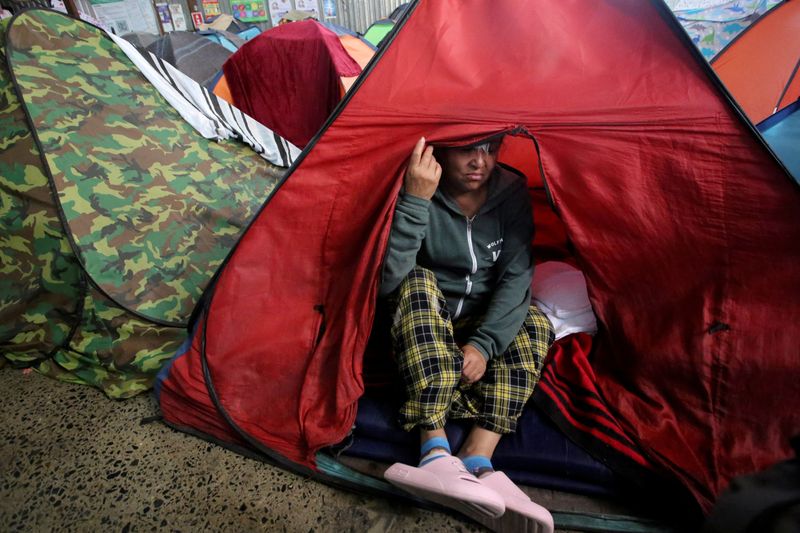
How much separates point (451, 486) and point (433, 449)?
0.52 ft

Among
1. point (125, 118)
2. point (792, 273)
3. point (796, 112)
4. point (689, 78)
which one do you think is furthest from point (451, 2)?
point (125, 118)

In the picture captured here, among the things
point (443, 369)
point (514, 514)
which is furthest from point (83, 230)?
point (514, 514)

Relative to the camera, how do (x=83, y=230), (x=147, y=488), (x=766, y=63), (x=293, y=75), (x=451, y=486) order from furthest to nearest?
1. (x=293, y=75)
2. (x=766, y=63)
3. (x=83, y=230)
4. (x=147, y=488)
5. (x=451, y=486)

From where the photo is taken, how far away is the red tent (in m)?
Answer: 1.72

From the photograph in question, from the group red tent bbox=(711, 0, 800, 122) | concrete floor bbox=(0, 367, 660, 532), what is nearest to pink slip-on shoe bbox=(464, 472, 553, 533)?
concrete floor bbox=(0, 367, 660, 532)

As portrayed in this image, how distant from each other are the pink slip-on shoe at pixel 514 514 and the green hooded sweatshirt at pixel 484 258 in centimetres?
24

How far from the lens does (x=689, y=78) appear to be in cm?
77

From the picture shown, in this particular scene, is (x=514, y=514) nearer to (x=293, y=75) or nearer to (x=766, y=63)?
(x=766, y=63)

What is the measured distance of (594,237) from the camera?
0.89 meters

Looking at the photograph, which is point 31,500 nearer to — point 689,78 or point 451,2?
point 451,2

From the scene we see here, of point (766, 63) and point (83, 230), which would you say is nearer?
point (83, 230)

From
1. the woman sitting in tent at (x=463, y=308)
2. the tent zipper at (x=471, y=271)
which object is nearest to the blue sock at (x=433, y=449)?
the woman sitting in tent at (x=463, y=308)

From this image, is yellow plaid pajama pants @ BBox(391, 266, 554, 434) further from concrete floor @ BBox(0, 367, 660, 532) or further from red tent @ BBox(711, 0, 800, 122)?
red tent @ BBox(711, 0, 800, 122)

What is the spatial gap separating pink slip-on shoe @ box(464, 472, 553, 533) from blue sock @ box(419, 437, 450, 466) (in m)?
0.09
